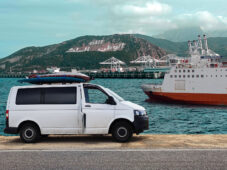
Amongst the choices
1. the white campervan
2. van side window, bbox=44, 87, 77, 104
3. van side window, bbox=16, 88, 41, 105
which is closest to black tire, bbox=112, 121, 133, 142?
the white campervan

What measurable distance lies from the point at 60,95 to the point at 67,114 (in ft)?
2.59

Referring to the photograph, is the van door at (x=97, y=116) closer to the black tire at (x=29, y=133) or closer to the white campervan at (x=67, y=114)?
the white campervan at (x=67, y=114)

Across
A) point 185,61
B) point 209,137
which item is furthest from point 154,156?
point 185,61

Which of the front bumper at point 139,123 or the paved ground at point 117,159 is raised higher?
Result: the front bumper at point 139,123

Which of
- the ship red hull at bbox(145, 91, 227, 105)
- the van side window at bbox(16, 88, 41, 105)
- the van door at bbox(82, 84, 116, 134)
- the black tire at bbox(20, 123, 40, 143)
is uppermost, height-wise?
the van side window at bbox(16, 88, 41, 105)

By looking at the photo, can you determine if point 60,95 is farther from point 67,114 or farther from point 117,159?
point 117,159

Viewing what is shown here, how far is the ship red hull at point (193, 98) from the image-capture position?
183 feet

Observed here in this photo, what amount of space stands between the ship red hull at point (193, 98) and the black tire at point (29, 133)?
4861 centimetres

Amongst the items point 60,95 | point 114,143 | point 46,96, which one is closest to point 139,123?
point 114,143

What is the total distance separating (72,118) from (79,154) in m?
2.14

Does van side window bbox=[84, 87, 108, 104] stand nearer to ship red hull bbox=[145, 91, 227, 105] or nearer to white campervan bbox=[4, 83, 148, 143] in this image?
white campervan bbox=[4, 83, 148, 143]

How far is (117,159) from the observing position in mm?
9133

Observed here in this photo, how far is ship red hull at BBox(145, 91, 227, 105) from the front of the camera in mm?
55812

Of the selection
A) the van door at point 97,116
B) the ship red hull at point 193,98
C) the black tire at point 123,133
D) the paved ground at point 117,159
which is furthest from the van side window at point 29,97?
the ship red hull at point 193,98
